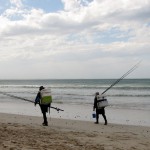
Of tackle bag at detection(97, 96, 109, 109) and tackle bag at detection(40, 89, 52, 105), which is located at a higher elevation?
tackle bag at detection(40, 89, 52, 105)

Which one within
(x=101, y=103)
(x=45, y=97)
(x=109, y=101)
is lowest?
(x=109, y=101)

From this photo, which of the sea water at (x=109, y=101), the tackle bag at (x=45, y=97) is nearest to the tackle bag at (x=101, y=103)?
the sea water at (x=109, y=101)

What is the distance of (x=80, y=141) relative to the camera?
831 cm

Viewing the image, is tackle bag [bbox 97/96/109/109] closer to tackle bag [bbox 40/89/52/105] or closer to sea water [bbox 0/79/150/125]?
sea water [bbox 0/79/150/125]

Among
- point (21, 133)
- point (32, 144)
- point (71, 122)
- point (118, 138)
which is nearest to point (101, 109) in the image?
point (71, 122)

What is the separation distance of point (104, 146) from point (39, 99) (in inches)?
182

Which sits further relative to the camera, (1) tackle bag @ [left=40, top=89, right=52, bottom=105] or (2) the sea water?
(2) the sea water

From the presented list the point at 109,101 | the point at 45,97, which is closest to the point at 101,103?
the point at 45,97

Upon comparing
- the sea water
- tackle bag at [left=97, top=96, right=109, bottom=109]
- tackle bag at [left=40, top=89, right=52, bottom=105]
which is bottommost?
the sea water

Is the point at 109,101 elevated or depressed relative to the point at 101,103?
depressed

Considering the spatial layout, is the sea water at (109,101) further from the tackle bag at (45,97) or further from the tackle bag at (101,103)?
the tackle bag at (45,97)

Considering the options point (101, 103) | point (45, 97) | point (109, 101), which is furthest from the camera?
point (109, 101)

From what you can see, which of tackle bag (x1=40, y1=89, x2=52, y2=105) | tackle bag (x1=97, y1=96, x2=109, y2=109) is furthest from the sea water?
tackle bag (x1=40, y1=89, x2=52, y2=105)

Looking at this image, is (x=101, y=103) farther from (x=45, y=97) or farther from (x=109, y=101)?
(x=109, y=101)
